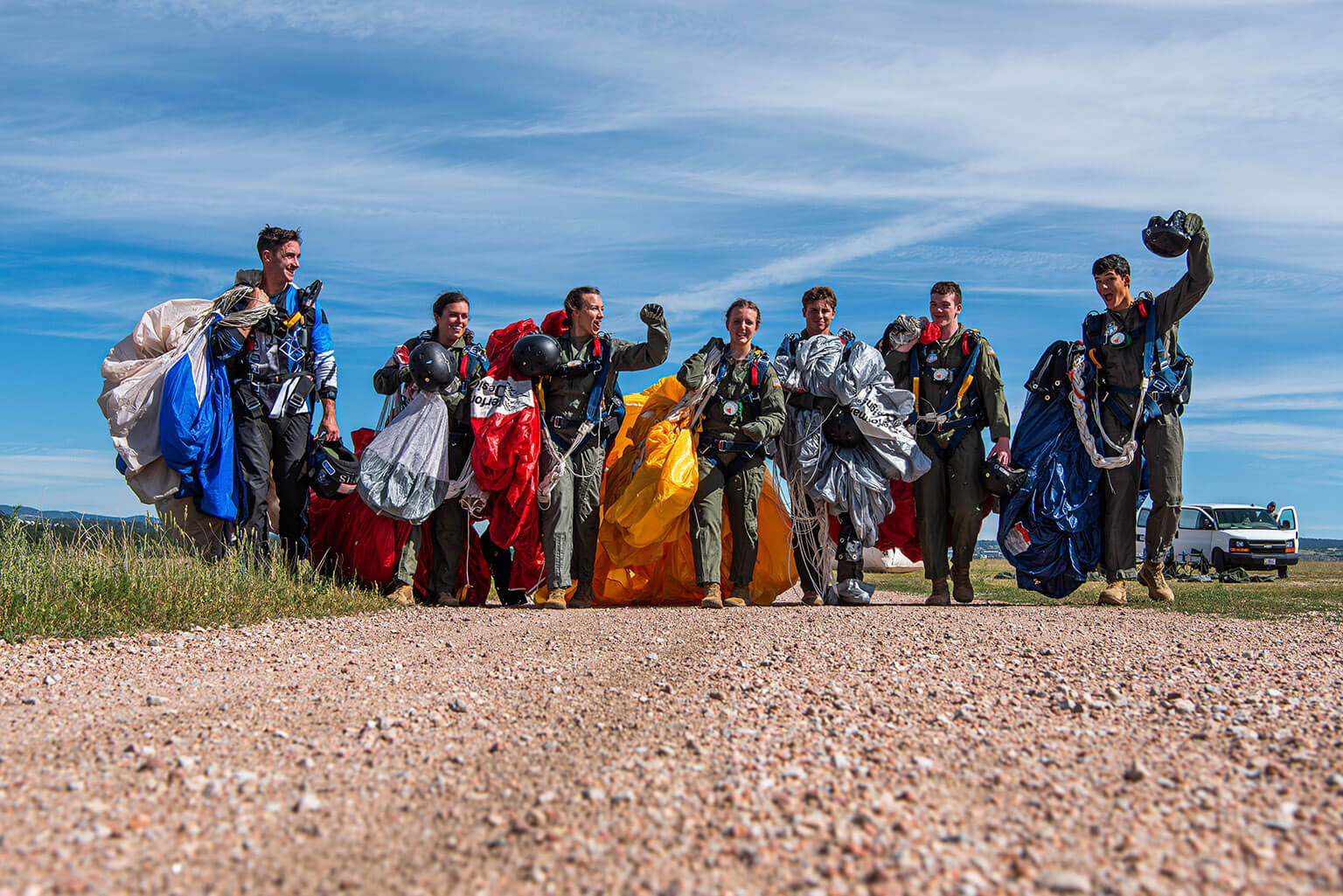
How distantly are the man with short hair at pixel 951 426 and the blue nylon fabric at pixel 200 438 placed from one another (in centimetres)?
467

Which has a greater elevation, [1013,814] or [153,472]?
[153,472]

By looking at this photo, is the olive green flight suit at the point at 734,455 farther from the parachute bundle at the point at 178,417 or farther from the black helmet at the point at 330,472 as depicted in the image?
the parachute bundle at the point at 178,417

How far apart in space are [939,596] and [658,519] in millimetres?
2134

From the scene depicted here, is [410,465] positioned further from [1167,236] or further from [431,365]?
[1167,236]

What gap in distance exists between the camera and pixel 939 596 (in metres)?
7.04

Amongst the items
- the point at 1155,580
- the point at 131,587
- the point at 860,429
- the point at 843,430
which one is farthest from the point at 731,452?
the point at 131,587

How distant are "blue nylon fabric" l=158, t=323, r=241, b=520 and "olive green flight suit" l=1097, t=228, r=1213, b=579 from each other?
20.0 ft

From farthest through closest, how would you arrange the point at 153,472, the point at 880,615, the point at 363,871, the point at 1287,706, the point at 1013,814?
the point at 153,472 < the point at 880,615 < the point at 1287,706 < the point at 1013,814 < the point at 363,871

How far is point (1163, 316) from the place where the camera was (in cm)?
685

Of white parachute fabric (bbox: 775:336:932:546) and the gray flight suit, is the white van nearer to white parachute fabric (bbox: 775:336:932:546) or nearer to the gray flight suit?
white parachute fabric (bbox: 775:336:932:546)

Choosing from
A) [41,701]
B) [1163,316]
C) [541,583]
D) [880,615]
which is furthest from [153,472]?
[1163,316]

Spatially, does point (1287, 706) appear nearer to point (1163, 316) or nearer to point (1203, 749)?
point (1203, 749)

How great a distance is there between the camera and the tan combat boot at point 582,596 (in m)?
6.91

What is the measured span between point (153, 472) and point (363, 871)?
5.26 metres
